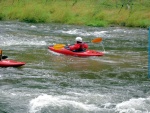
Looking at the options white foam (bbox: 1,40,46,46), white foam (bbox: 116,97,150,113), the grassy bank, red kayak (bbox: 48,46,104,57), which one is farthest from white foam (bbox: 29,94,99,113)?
the grassy bank

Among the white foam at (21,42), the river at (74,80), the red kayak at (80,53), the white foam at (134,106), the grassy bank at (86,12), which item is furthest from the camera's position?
the grassy bank at (86,12)

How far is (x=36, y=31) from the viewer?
25078mm

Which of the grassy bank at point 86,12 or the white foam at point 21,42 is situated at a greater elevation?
the grassy bank at point 86,12

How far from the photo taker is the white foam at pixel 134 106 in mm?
9727

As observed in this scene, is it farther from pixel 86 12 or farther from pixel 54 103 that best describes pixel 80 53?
pixel 86 12

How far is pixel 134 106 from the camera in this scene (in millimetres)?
10023

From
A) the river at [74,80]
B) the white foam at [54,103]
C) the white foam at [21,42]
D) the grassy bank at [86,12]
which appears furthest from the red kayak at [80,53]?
the grassy bank at [86,12]

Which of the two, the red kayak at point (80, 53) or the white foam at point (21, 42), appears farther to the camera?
the white foam at point (21, 42)

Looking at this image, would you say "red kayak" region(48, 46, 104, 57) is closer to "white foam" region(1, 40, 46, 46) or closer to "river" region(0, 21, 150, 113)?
"river" region(0, 21, 150, 113)

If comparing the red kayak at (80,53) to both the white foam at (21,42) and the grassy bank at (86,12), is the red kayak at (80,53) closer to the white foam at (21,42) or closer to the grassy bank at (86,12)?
the white foam at (21,42)

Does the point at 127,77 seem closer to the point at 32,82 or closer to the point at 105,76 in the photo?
the point at 105,76

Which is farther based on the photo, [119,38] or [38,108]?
[119,38]

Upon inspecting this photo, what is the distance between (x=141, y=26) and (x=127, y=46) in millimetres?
8943


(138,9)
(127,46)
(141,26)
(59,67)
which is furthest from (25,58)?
(138,9)
